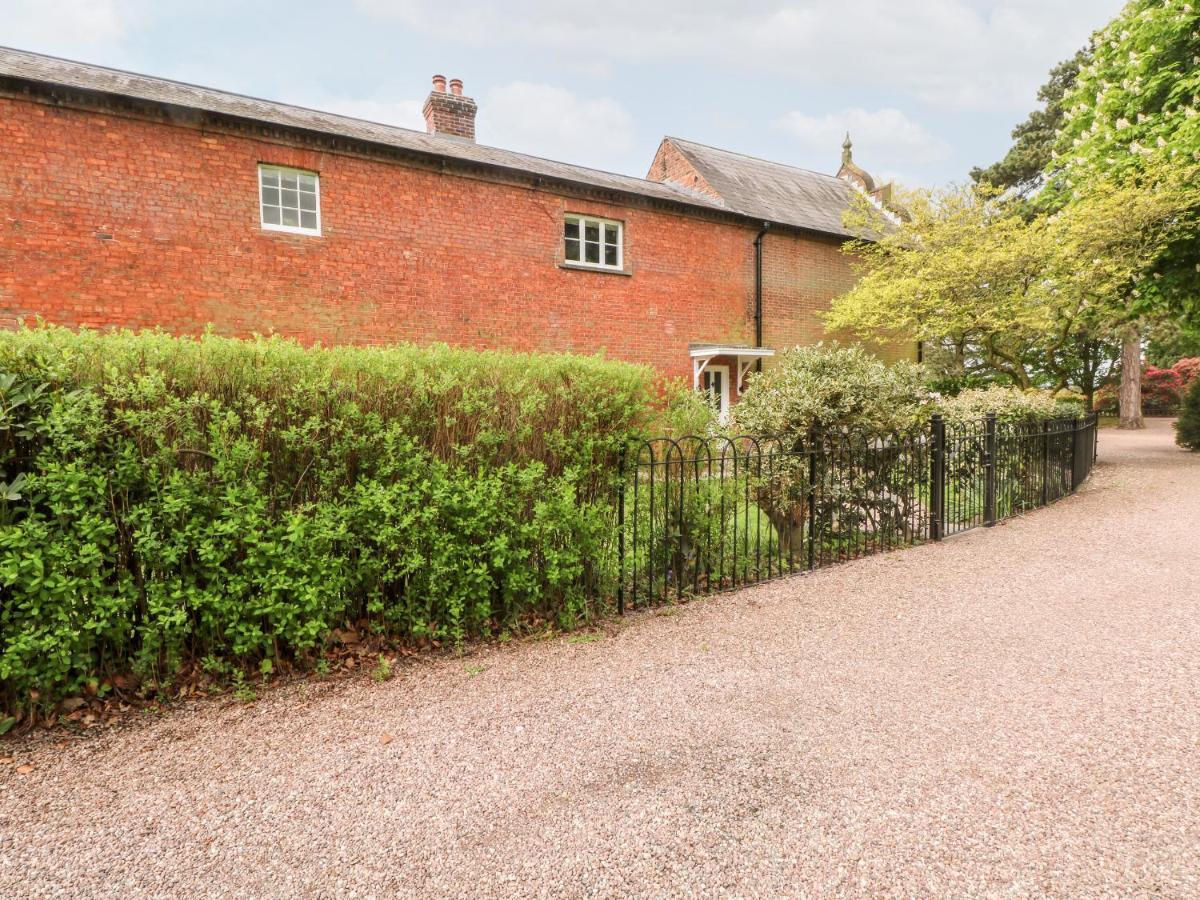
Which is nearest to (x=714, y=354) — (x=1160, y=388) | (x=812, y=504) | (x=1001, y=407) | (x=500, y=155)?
(x=500, y=155)

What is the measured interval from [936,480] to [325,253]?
33.0 ft

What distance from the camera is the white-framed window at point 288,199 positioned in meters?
10.4

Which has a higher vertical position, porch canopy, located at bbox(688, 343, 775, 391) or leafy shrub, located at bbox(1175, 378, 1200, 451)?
porch canopy, located at bbox(688, 343, 775, 391)

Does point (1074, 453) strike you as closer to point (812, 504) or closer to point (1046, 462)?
point (1046, 462)

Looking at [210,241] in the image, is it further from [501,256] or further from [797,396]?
[797,396]

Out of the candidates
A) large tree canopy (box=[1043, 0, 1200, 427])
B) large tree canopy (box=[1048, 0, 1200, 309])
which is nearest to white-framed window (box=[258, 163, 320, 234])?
large tree canopy (box=[1043, 0, 1200, 427])

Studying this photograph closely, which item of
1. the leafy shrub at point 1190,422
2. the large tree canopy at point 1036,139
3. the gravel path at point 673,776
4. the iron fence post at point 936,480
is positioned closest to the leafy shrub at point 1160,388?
the large tree canopy at point 1036,139

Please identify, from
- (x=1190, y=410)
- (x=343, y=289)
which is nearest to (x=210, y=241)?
(x=343, y=289)

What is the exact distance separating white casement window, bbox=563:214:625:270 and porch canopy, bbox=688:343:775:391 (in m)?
2.74

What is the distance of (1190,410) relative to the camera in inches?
666

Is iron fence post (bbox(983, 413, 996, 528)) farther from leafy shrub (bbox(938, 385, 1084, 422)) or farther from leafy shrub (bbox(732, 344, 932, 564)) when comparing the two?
leafy shrub (bbox(732, 344, 932, 564))

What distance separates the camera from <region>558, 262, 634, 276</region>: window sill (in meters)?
13.2

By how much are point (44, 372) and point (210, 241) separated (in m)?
8.48

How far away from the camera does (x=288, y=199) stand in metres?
10.6
